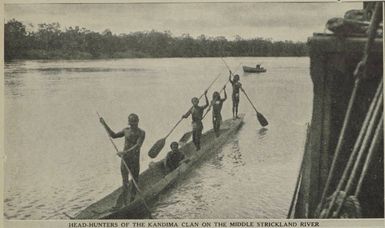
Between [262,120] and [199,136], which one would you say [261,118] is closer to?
[262,120]

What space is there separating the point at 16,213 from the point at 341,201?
1344mm

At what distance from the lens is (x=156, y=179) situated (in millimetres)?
3275

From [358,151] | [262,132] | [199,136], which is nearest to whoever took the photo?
[358,151]

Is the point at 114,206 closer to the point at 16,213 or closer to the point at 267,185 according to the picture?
the point at 16,213

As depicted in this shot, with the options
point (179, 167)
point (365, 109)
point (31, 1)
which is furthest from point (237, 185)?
point (31, 1)

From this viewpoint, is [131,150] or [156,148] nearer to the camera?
[131,150]

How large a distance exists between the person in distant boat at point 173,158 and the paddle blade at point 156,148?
0.29 feet

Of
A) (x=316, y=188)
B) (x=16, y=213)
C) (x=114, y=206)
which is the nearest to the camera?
(x=316, y=188)

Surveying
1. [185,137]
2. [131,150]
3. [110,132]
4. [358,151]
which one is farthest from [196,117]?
[358,151]

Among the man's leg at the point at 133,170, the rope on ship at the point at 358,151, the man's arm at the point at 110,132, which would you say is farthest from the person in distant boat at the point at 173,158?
the rope on ship at the point at 358,151

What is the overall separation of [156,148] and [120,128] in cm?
30

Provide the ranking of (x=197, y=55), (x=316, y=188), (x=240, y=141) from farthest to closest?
(x=240, y=141) → (x=197, y=55) → (x=316, y=188)

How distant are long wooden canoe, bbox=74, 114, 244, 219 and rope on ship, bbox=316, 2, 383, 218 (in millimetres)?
864

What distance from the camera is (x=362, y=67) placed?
213 centimetres
